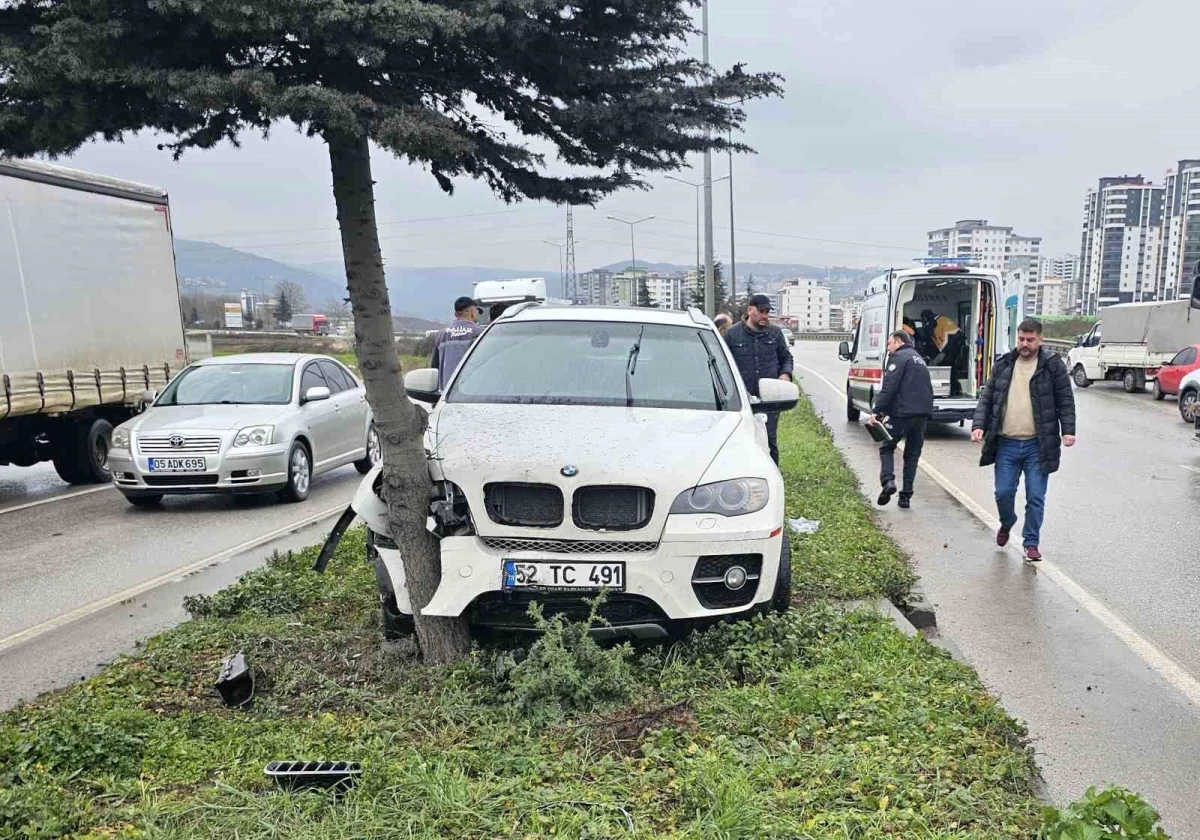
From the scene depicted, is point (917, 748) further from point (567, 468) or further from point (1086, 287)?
point (1086, 287)

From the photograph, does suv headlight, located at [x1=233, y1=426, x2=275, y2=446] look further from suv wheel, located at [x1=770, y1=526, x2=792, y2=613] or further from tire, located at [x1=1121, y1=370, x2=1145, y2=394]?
tire, located at [x1=1121, y1=370, x2=1145, y2=394]

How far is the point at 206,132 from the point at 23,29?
76 centimetres

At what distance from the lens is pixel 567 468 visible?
4113 millimetres

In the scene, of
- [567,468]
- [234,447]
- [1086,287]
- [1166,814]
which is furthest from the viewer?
[1086,287]

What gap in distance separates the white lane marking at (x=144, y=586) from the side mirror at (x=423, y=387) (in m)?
2.53

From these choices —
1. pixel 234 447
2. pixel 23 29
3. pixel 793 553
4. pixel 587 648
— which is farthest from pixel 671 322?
pixel 234 447

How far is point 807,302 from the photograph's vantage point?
15400 centimetres

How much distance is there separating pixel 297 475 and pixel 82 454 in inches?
134

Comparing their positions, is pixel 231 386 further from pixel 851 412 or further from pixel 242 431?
pixel 851 412

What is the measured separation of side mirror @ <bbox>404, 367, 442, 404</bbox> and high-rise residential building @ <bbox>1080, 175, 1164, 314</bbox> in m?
98.4

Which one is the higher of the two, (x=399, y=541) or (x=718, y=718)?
(x=399, y=541)

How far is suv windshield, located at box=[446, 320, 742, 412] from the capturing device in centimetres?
520

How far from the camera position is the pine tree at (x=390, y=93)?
3104mm

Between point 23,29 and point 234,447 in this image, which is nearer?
point 23,29
